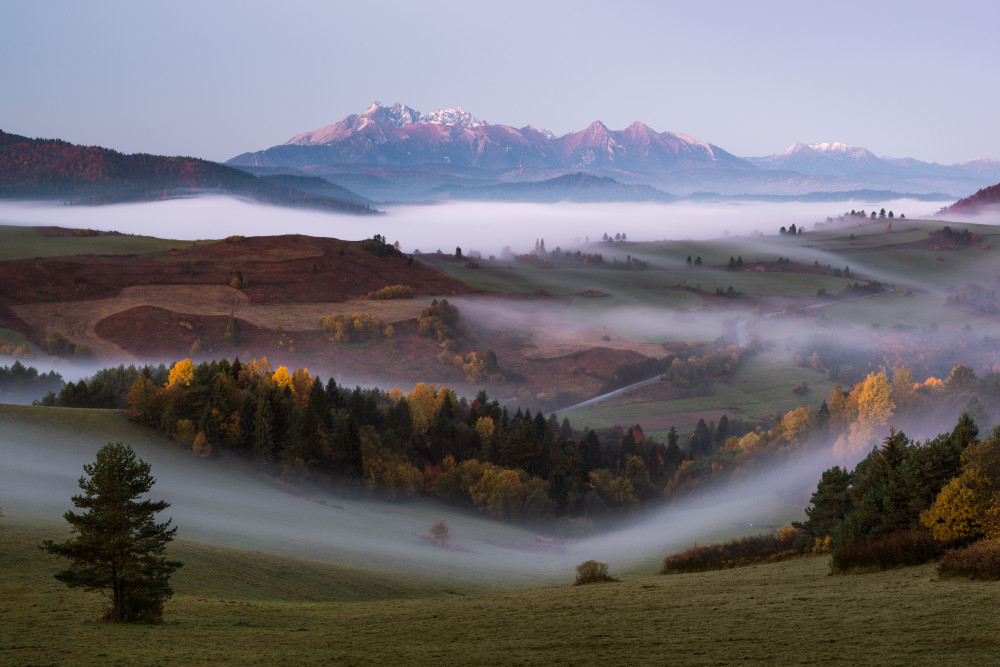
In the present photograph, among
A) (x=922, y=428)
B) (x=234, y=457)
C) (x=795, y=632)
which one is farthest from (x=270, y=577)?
(x=922, y=428)

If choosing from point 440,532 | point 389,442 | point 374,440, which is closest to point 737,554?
point 440,532

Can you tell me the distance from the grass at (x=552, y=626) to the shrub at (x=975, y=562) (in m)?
1.02

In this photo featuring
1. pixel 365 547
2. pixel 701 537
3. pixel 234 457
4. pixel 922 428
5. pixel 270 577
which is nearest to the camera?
pixel 270 577

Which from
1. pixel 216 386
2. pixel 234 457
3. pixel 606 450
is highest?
pixel 216 386

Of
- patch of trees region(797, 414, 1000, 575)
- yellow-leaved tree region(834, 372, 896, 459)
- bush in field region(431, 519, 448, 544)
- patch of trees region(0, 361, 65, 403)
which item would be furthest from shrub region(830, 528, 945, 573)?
patch of trees region(0, 361, 65, 403)

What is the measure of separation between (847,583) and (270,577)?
1400 inches

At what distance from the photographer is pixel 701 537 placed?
3812 inches

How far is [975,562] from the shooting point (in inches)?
1501

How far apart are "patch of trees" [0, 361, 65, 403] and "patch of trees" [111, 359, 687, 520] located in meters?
26.5

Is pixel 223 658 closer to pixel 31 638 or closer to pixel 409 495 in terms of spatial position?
pixel 31 638

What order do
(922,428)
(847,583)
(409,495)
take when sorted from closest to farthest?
(847,583)
(409,495)
(922,428)

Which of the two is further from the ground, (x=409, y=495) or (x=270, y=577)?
(x=270, y=577)

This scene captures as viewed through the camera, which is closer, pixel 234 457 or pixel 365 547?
pixel 365 547

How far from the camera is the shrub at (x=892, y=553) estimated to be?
Answer: 44.4 m
